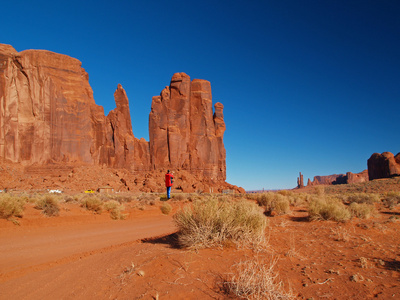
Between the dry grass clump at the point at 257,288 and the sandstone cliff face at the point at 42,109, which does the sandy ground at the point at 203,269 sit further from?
the sandstone cliff face at the point at 42,109

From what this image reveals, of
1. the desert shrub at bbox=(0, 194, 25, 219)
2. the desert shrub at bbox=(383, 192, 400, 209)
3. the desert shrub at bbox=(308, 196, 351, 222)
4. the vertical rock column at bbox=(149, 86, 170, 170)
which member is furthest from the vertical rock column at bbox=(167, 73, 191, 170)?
the desert shrub at bbox=(308, 196, 351, 222)

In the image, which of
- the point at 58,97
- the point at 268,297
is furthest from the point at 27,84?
the point at 268,297

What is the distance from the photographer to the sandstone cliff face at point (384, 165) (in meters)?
62.8

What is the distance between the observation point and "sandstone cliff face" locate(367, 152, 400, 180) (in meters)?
62.8

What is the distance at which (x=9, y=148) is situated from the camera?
49.0m

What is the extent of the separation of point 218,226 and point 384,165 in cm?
7613

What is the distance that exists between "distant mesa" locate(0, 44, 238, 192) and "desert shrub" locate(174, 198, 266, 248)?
44.8 m

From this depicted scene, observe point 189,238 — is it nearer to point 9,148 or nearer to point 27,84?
point 9,148

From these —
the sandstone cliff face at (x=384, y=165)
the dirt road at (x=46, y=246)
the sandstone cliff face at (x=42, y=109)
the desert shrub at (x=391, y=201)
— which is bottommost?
the dirt road at (x=46, y=246)

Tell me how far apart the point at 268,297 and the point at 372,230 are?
6.36 meters

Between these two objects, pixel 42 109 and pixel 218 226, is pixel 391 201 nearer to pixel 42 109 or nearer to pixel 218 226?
pixel 218 226

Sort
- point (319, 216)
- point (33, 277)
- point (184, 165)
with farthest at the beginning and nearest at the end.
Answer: point (184, 165), point (319, 216), point (33, 277)

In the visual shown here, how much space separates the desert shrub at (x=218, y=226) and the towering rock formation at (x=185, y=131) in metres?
53.3

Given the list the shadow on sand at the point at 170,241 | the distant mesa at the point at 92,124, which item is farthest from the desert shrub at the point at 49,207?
the distant mesa at the point at 92,124
